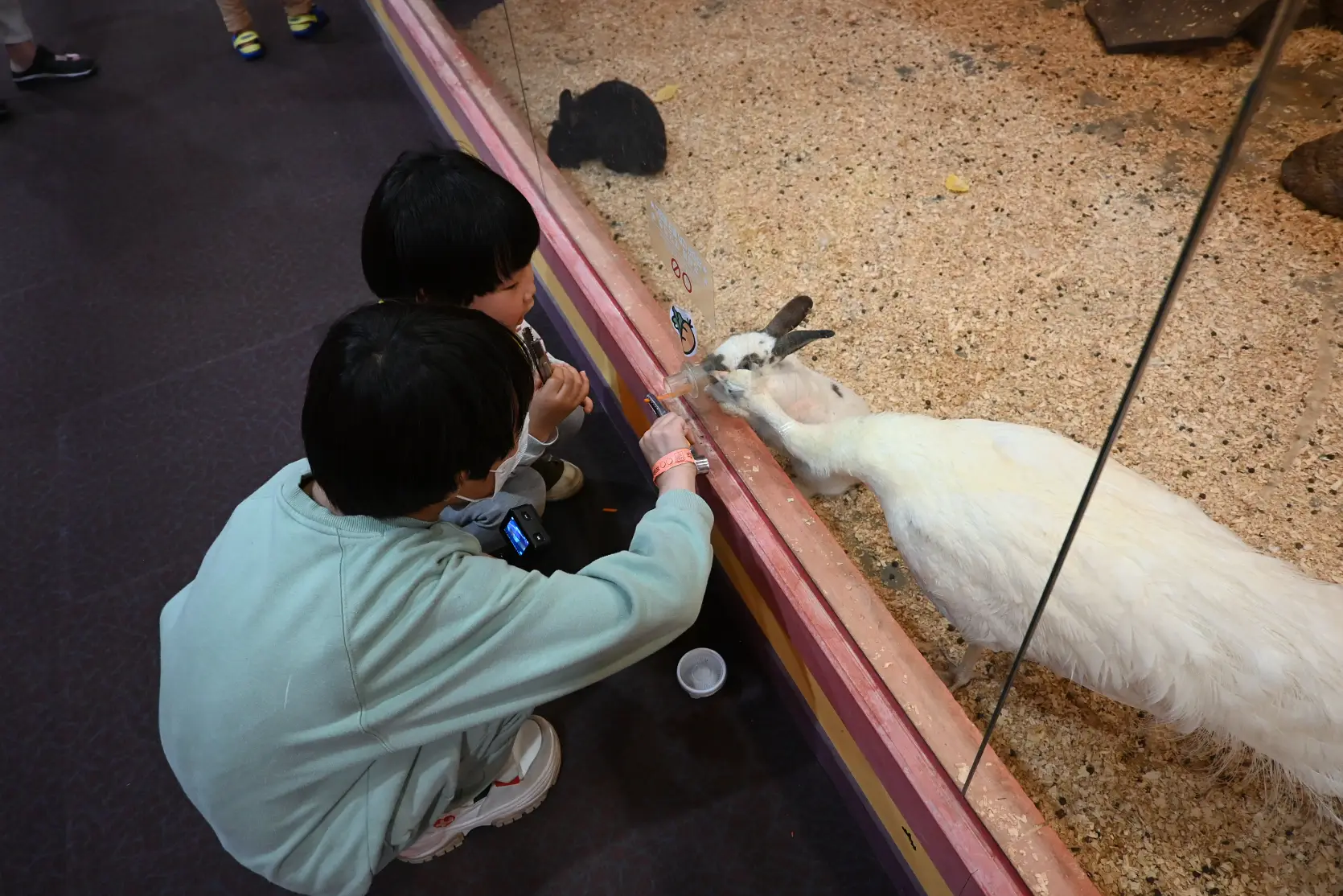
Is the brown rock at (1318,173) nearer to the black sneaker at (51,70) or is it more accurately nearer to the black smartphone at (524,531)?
the black smartphone at (524,531)

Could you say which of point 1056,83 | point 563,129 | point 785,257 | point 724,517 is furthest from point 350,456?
point 1056,83

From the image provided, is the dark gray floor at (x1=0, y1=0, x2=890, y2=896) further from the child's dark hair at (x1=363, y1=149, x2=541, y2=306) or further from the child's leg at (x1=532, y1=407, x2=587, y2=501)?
the child's dark hair at (x1=363, y1=149, x2=541, y2=306)

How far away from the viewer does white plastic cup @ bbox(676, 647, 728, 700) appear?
5.20ft

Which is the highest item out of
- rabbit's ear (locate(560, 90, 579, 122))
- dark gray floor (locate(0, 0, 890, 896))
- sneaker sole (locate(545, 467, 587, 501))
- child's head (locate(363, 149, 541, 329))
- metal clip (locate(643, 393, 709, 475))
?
child's head (locate(363, 149, 541, 329))

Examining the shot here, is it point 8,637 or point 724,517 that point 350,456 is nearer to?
point 724,517

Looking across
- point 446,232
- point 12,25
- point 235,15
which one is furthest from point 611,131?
point 12,25

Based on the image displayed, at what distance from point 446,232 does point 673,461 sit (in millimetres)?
523

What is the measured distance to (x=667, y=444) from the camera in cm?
134

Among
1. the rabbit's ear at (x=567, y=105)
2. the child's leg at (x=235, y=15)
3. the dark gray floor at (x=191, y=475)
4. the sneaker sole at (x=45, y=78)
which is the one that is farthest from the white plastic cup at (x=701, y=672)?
the sneaker sole at (x=45, y=78)

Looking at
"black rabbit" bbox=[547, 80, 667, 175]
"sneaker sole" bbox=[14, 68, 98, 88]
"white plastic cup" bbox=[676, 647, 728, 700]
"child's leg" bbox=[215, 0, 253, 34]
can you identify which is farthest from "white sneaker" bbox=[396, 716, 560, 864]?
"sneaker sole" bbox=[14, 68, 98, 88]

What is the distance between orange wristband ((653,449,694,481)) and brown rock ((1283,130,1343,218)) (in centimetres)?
108

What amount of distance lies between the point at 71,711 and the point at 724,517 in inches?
54.3

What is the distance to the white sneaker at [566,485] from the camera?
73.8 inches

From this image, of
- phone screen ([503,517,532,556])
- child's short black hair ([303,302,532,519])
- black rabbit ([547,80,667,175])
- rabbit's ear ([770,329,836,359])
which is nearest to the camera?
child's short black hair ([303,302,532,519])
